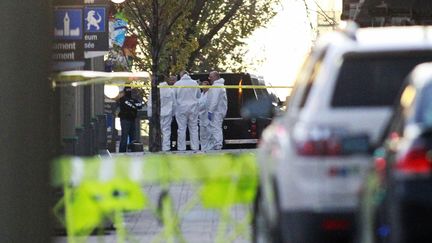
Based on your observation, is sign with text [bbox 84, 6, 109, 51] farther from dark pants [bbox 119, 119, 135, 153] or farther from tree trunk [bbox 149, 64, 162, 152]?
dark pants [bbox 119, 119, 135, 153]

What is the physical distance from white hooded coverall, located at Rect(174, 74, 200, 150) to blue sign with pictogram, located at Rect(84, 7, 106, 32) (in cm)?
898

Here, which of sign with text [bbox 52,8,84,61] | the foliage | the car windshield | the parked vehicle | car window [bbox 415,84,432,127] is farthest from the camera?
the foliage

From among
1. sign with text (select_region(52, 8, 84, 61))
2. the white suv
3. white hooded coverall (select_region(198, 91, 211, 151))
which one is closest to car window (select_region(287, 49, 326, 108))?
the white suv

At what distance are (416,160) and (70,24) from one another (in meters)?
9.65

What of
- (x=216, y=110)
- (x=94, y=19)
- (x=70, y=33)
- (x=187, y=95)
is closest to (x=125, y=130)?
(x=187, y=95)

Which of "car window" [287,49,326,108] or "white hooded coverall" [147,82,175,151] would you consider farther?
"white hooded coverall" [147,82,175,151]

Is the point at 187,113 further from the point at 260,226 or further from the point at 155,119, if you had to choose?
the point at 260,226

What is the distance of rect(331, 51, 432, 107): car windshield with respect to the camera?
366 inches

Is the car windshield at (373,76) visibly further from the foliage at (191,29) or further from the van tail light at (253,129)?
the foliage at (191,29)

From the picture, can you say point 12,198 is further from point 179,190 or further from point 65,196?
point 179,190

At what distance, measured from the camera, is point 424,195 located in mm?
6523

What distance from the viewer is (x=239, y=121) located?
32.5 meters

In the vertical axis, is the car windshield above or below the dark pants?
above

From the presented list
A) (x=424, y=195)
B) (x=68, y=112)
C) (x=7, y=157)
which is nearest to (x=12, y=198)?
(x=7, y=157)
